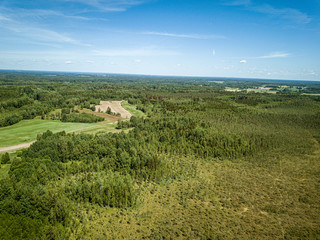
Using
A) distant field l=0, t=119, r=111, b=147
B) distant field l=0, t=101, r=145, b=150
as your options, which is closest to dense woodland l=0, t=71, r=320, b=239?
distant field l=0, t=119, r=111, b=147

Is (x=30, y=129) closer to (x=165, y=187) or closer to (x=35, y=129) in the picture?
(x=35, y=129)

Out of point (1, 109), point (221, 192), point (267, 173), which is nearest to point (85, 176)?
point (221, 192)

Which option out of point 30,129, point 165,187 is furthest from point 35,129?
point 165,187

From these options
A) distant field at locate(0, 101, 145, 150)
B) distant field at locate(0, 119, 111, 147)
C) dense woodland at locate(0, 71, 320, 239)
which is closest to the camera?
dense woodland at locate(0, 71, 320, 239)

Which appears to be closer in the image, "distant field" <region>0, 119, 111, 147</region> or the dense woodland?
the dense woodland

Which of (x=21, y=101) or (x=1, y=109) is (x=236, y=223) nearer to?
(x=1, y=109)

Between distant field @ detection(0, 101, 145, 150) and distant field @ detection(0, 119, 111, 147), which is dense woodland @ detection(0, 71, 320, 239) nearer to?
distant field @ detection(0, 119, 111, 147)

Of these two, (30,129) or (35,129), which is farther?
(35,129)

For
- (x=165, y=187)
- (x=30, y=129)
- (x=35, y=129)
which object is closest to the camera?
(x=165, y=187)
